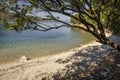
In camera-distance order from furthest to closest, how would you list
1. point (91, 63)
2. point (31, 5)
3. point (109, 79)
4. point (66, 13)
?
point (91, 63)
point (109, 79)
point (66, 13)
point (31, 5)

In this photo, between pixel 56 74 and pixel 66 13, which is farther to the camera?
pixel 56 74

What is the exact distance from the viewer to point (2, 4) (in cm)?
943

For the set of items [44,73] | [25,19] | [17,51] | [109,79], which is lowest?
[17,51]

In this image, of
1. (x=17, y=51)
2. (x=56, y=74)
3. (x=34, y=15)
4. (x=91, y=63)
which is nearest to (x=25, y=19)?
(x=34, y=15)

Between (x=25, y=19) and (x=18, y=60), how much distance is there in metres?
12.2

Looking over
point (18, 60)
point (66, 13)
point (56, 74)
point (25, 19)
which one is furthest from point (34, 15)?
point (18, 60)

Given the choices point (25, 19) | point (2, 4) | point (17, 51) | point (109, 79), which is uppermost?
point (2, 4)

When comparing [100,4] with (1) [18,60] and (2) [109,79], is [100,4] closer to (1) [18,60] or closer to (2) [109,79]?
(2) [109,79]

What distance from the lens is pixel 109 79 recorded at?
10.9 m

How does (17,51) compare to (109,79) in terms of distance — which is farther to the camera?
(17,51)

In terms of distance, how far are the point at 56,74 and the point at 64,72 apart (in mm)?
564

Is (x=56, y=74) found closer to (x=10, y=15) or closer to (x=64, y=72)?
(x=64, y=72)

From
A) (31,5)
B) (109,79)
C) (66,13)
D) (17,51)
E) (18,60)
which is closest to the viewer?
(31,5)

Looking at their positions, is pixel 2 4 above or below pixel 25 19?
above
